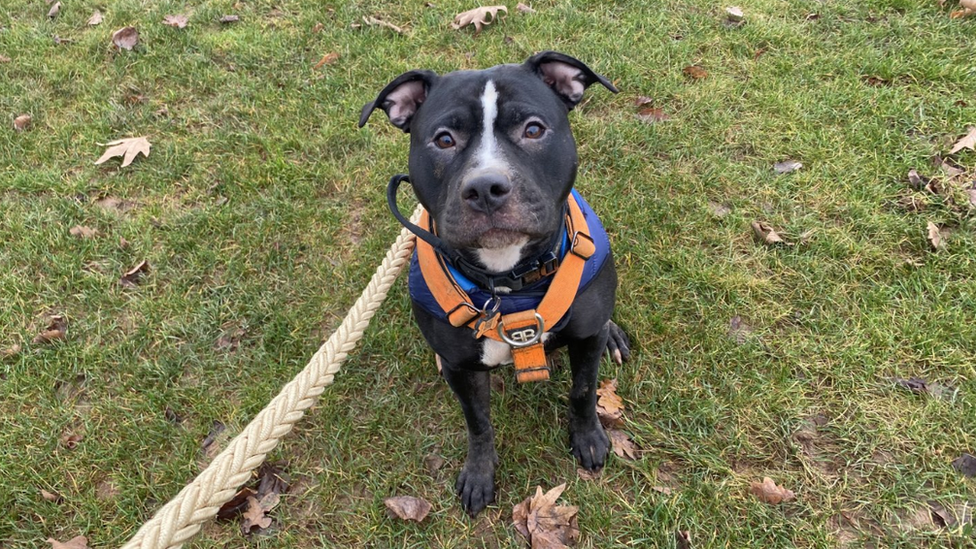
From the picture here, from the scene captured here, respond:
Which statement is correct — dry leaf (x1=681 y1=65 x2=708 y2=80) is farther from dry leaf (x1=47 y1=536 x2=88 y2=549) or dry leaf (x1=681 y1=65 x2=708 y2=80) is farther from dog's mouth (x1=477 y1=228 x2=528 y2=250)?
dry leaf (x1=47 y1=536 x2=88 y2=549)

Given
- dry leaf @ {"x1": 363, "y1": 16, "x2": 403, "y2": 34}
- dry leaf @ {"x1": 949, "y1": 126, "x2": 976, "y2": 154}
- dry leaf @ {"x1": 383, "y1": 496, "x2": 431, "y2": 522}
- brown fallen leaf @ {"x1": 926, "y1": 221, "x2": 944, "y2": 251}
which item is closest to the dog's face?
dry leaf @ {"x1": 383, "y1": 496, "x2": 431, "y2": 522}

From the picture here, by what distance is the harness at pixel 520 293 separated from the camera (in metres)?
2.35

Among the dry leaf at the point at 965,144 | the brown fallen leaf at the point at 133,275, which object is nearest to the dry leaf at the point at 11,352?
the brown fallen leaf at the point at 133,275

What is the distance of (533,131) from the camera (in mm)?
2324

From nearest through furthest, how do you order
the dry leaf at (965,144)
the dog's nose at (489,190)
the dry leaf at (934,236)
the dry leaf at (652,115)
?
the dog's nose at (489,190), the dry leaf at (934,236), the dry leaf at (965,144), the dry leaf at (652,115)

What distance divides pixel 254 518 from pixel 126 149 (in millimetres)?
3317

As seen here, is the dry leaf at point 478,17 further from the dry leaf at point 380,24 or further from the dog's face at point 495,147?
the dog's face at point 495,147

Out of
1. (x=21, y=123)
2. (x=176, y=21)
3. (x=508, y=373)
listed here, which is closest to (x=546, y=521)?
(x=508, y=373)

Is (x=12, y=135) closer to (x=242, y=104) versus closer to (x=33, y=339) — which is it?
(x=242, y=104)

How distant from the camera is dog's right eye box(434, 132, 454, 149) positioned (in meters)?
2.36

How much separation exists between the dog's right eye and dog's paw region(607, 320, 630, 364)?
1476mm

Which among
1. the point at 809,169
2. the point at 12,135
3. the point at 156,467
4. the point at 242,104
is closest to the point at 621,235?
the point at 809,169

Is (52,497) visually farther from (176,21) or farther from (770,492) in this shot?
(176,21)

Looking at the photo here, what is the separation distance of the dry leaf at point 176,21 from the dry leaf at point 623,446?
549 centimetres
